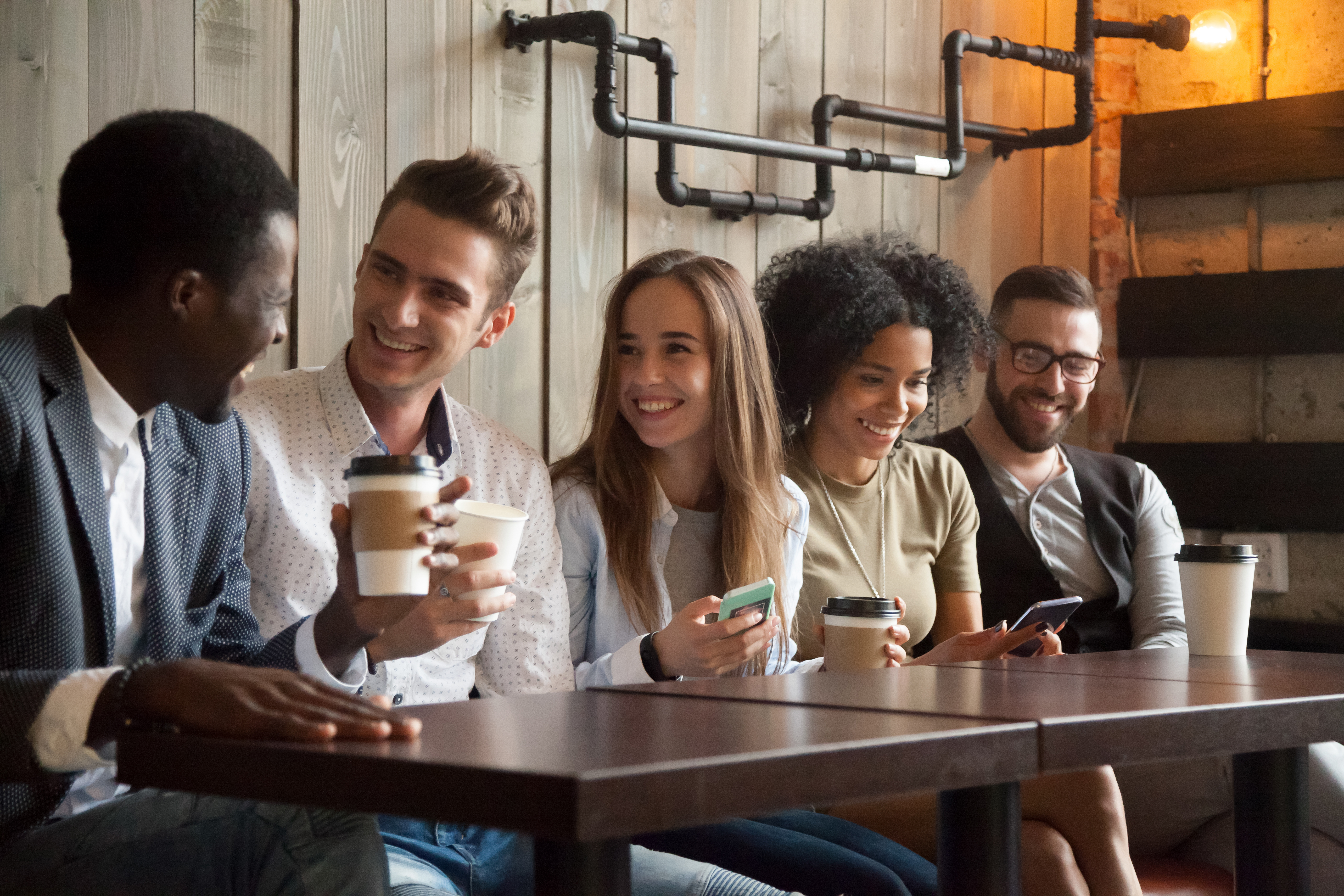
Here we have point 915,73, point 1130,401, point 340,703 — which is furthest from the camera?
point 1130,401

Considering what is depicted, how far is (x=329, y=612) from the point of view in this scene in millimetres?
1482

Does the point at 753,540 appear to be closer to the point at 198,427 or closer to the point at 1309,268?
the point at 198,427

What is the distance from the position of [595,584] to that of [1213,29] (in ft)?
7.61

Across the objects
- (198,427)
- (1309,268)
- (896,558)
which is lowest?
(896,558)

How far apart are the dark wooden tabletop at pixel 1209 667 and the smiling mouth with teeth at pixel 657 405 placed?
65 centimetres

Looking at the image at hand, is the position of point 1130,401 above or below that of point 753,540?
above

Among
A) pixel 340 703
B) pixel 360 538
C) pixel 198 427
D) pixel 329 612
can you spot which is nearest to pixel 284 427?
pixel 198 427

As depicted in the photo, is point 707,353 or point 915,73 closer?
point 707,353

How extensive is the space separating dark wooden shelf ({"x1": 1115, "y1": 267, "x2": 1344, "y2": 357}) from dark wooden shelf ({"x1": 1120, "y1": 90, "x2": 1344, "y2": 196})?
0.77 feet

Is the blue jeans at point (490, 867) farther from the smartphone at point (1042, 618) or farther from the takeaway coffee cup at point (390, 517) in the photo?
the smartphone at point (1042, 618)

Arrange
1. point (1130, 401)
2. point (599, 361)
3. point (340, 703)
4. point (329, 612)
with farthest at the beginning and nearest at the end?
point (1130, 401), point (599, 361), point (329, 612), point (340, 703)

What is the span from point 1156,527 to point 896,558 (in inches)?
26.5

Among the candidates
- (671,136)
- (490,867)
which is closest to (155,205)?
(490,867)

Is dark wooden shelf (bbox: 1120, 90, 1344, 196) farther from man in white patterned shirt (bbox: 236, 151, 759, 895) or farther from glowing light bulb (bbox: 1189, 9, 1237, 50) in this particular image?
man in white patterned shirt (bbox: 236, 151, 759, 895)
